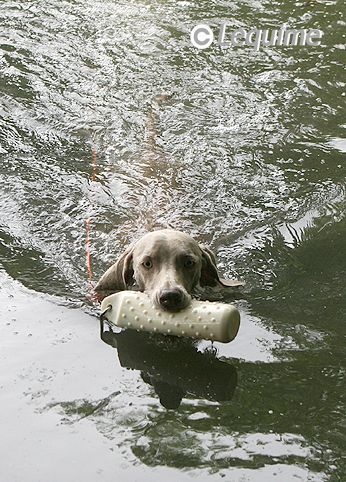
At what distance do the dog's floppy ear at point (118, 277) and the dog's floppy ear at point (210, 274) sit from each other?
1.53ft

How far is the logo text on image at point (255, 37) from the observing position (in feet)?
30.1

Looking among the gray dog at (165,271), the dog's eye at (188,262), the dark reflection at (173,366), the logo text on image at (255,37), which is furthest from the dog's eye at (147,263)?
the logo text on image at (255,37)

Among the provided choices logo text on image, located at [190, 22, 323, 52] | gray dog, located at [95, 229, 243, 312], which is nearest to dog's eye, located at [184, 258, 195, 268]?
gray dog, located at [95, 229, 243, 312]

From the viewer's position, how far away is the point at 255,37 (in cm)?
936

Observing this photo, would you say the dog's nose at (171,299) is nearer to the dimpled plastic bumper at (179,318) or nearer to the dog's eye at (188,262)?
the dimpled plastic bumper at (179,318)

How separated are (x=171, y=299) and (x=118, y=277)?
0.82 meters

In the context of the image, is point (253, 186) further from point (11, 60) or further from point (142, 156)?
point (11, 60)

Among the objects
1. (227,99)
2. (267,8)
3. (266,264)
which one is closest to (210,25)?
(267,8)

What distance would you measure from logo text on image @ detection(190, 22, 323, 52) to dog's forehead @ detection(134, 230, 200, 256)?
181 inches

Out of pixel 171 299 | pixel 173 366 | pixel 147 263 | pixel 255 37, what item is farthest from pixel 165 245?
pixel 255 37

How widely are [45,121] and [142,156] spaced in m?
1.16

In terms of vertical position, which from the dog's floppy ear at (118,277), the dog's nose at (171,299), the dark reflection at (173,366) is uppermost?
the dog's nose at (171,299)

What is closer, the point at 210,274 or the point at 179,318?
the point at 179,318

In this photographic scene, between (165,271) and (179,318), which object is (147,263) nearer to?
(165,271)
